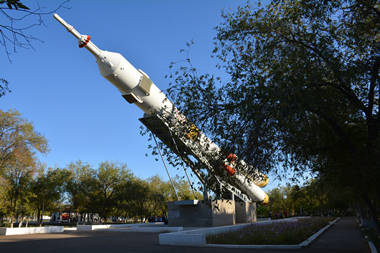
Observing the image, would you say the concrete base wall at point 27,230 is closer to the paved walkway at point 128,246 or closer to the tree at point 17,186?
the tree at point 17,186

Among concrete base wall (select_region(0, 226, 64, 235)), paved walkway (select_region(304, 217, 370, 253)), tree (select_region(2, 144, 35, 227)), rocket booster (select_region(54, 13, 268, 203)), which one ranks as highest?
rocket booster (select_region(54, 13, 268, 203))

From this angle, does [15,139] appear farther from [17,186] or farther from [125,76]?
[125,76]

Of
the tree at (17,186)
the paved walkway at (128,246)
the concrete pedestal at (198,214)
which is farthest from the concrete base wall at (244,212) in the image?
the tree at (17,186)

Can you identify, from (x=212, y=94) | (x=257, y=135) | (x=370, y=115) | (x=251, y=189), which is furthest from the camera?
(x=251, y=189)

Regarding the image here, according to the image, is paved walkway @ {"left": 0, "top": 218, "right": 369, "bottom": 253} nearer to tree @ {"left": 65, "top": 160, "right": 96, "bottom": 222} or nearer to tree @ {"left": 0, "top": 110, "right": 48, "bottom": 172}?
tree @ {"left": 0, "top": 110, "right": 48, "bottom": 172}

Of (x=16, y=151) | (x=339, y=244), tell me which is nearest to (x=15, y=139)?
(x=16, y=151)

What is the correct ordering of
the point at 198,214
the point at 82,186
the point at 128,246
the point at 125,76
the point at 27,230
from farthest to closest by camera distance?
the point at 82,186
the point at 27,230
the point at 198,214
the point at 125,76
the point at 128,246

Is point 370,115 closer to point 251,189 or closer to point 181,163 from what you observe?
point 181,163

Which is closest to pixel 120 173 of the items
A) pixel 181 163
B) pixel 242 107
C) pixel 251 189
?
pixel 251 189

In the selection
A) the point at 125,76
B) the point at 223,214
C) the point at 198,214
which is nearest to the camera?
the point at 125,76

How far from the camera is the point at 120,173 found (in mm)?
41625

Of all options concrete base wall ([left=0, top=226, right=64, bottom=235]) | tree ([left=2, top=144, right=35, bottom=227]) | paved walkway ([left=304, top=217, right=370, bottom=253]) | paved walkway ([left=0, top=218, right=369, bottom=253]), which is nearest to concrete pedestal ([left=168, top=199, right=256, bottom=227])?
paved walkway ([left=0, top=218, right=369, bottom=253])

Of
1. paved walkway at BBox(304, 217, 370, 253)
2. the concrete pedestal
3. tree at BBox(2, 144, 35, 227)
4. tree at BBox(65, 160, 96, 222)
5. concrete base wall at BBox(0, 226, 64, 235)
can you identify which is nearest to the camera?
paved walkway at BBox(304, 217, 370, 253)

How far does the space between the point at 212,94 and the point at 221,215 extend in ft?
53.5
